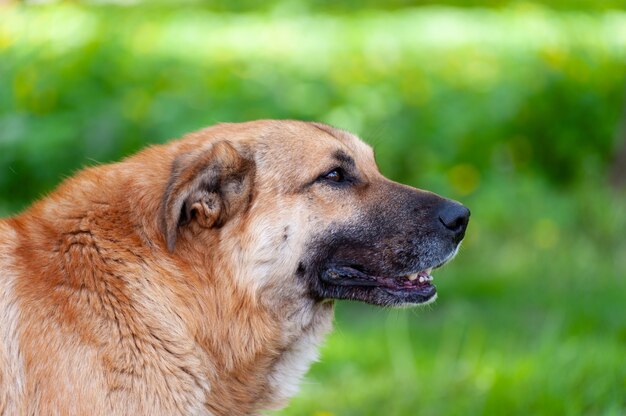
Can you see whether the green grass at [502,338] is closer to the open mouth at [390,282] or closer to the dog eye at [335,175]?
the open mouth at [390,282]

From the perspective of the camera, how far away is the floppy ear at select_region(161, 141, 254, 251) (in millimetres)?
3422

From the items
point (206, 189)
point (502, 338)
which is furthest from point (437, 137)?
point (206, 189)

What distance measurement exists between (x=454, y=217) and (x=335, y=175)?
538 millimetres

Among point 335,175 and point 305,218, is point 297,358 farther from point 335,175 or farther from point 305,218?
point 335,175

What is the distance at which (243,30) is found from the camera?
12.2 meters

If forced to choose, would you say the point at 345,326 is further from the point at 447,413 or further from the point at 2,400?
the point at 2,400

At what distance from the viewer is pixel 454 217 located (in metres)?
3.87

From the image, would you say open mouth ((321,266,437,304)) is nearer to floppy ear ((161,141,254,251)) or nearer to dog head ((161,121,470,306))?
dog head ((161,121,470,306))

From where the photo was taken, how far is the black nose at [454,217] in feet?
12.7

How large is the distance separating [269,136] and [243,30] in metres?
8.64

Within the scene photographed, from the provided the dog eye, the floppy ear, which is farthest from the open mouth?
the floppy ear

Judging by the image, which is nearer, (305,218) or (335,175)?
(305,218)

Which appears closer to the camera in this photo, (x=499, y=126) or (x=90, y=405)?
(x=90, y=405)

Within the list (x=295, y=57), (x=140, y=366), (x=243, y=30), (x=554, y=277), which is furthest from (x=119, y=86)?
(x=140, y=366)
